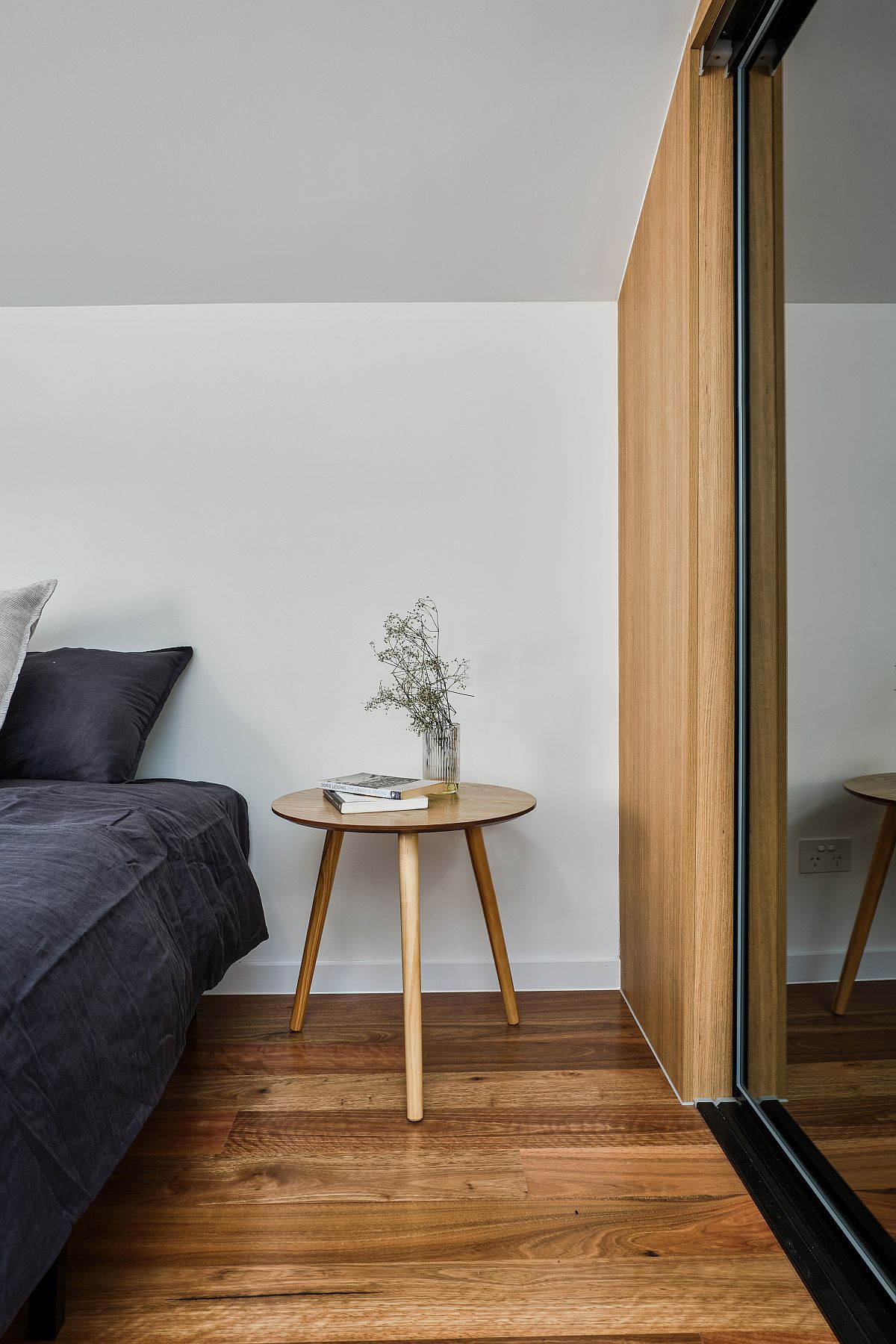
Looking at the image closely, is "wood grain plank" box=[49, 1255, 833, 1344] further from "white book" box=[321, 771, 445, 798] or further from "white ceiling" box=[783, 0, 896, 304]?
"white ceiling" box=[783, 0, 896, 304]

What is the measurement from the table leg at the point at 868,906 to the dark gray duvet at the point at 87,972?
3.31 ft

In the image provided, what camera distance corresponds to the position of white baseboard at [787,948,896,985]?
1.16 m

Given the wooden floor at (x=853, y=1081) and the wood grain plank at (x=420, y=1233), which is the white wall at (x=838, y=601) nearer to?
the wooden floor at (x=853, y=1081)

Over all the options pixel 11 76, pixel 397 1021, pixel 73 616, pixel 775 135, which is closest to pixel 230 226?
pixel 11 76

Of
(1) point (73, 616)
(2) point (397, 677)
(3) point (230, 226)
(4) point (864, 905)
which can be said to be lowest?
(4) point (864, 905)

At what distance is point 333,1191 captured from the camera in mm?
1445

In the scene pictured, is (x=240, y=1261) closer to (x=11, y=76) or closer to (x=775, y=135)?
(x=775, y=135)

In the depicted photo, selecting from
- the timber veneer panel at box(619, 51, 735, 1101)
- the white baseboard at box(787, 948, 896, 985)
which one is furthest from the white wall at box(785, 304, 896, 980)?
the timber veneer panel at box(619, 51, 735, 1101)

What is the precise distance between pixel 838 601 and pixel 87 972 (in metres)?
1.18

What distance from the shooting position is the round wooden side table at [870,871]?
1.16 metres

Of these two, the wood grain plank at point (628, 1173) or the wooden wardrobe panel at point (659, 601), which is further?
the wooden wardrobe panel at point (659, 601)

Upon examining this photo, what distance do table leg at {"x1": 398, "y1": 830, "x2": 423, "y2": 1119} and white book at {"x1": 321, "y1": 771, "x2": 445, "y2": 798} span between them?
0.15m

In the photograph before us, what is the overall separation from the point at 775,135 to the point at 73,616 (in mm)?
1991

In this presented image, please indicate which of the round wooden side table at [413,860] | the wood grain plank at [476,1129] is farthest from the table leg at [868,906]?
the round wooden side table at [413,860]
